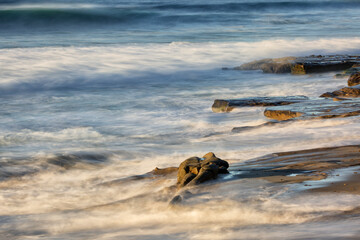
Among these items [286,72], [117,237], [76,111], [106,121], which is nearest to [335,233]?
[117,237]

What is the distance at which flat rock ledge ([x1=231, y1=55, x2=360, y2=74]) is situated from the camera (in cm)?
1086

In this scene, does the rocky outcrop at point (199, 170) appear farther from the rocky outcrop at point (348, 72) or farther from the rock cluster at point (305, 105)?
the rocky outcrop at point (348, 72)

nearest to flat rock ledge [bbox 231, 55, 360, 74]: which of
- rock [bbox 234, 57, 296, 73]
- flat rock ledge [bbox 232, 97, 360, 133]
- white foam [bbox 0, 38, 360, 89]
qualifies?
rock [bbox 234, 57, 296, 73]

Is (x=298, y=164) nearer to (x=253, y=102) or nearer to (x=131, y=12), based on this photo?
(x=253, y=102)

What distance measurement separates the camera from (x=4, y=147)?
6.39 meters

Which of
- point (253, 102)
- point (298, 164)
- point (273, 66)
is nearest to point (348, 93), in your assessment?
point (253, 102)

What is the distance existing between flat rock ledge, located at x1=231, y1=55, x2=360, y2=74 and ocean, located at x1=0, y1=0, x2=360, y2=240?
254 millimetres

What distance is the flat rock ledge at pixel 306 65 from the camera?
10.9 m

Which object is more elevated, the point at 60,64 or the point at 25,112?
the point at 60,64

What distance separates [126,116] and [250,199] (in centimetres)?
500

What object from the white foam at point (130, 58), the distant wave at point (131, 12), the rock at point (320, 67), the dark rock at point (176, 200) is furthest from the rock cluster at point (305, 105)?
the distant wave at point (131, 12)

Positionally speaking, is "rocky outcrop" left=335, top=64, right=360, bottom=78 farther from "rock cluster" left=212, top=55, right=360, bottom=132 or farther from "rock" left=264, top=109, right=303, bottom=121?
"rock" left=264, top=109, right=303, bottom=121

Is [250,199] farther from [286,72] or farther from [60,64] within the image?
[60,64]

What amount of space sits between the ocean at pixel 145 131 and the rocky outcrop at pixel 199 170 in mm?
155
